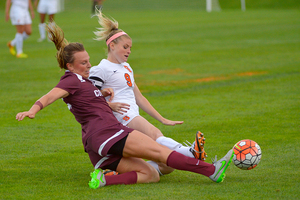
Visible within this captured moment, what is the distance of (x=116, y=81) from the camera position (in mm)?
4875

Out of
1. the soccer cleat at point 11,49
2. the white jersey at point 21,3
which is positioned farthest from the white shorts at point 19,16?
the soccer cleat at point 11,49

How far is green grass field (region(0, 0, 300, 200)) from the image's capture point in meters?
4.25

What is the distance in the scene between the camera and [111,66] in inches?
195

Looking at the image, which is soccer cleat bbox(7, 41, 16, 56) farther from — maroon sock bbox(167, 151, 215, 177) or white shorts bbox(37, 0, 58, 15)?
maroon sock bbox(167, 151, 215, 177)

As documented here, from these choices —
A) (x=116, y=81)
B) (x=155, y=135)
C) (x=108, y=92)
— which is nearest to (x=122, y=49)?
(x=116, y=81)

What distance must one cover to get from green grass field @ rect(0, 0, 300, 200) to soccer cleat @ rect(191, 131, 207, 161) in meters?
0.28

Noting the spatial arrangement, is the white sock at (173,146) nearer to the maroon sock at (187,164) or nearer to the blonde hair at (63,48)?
the maroon sock at (187,164)

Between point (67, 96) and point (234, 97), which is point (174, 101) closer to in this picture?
point (234, 97)

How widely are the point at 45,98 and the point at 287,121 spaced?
442 cm

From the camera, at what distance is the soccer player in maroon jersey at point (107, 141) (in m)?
4.19

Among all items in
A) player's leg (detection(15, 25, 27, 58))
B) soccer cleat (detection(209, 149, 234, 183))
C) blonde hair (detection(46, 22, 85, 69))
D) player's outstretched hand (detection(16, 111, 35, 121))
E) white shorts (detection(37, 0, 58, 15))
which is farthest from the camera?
white shorts (detection(37, 0, 58, 15))

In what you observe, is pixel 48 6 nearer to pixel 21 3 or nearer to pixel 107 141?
pixel 21 3

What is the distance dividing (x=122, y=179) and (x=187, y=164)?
2.17 ft

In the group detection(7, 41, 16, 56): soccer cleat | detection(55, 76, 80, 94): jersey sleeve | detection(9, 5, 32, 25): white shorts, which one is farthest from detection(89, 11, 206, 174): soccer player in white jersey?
detection(7, 41, 16, 56): soccer cleat
